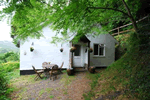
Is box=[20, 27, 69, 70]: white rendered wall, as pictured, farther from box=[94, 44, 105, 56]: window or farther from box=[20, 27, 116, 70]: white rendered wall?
box=[94, 44, 105, 56]: window

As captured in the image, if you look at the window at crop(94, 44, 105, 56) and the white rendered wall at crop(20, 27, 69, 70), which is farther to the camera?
the window at crop(94, 44, 105, 56)

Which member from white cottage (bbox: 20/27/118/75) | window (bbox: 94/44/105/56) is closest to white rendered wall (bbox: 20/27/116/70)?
white cottage (bbox: 20/27/118/75)

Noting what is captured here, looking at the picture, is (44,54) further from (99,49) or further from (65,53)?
(99,49)

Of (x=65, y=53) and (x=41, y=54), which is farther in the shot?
(x=65, y=53)

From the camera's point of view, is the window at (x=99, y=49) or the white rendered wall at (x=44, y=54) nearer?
the white rendered wall at (x=44, y=54)

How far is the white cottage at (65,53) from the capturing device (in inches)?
321

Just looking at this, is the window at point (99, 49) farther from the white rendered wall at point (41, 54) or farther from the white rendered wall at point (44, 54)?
the white rendered wall at point (41, 54)

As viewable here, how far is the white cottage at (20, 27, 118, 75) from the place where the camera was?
8.15m

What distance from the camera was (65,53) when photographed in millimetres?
9062

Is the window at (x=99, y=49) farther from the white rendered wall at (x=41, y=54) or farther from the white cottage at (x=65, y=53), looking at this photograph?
the white rendered wall at (x=41, y=54)

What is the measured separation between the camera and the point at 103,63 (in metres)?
10.2

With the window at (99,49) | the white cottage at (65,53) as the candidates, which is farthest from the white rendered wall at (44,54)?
the window at (99,49)

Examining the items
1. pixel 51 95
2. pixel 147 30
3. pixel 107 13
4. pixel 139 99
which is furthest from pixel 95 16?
pixel 51 95

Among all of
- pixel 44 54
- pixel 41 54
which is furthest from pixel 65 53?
pixel 41 54
